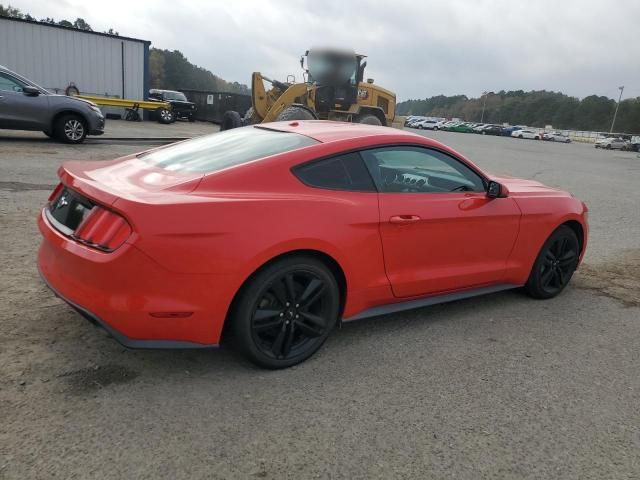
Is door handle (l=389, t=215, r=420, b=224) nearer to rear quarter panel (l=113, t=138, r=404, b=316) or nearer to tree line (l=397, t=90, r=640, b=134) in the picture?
rear quarter panel (l=113, t=138, r=404, b=316)

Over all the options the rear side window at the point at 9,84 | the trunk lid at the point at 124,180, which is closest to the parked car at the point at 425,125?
the rear side window at the point at 9,84

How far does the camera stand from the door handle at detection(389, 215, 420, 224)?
11.3 ft

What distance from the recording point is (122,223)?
8.68 feet

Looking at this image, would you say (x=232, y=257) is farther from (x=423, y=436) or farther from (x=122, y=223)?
(x=423, y=436)

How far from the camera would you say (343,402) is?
2854mm

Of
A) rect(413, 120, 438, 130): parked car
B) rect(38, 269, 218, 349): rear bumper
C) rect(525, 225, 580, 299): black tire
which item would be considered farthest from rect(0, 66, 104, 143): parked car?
rect(413, 120, 438, 130): parked car

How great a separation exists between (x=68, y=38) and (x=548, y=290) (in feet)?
78.3

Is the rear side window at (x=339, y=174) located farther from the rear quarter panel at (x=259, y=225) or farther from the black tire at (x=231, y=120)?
the black tire at (x=231, y=120)

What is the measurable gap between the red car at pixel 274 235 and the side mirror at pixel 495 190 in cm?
1

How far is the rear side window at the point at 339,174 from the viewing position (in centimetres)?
321

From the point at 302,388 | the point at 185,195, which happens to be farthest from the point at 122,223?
the point at 302,388

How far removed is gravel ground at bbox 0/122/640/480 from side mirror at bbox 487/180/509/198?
971mm

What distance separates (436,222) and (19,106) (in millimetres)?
11379

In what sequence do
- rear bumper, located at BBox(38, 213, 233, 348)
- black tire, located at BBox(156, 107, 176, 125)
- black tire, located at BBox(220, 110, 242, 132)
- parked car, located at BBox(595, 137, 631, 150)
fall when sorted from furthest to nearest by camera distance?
parked car, located at BBox(595, 137, 631, 150)
black tire, located at BBox(156, 107, 176, 125)
black tire, located at BBox(220, 110, 242, 132)
rear bumper, located at BBox(38, 213, 233, 348)
